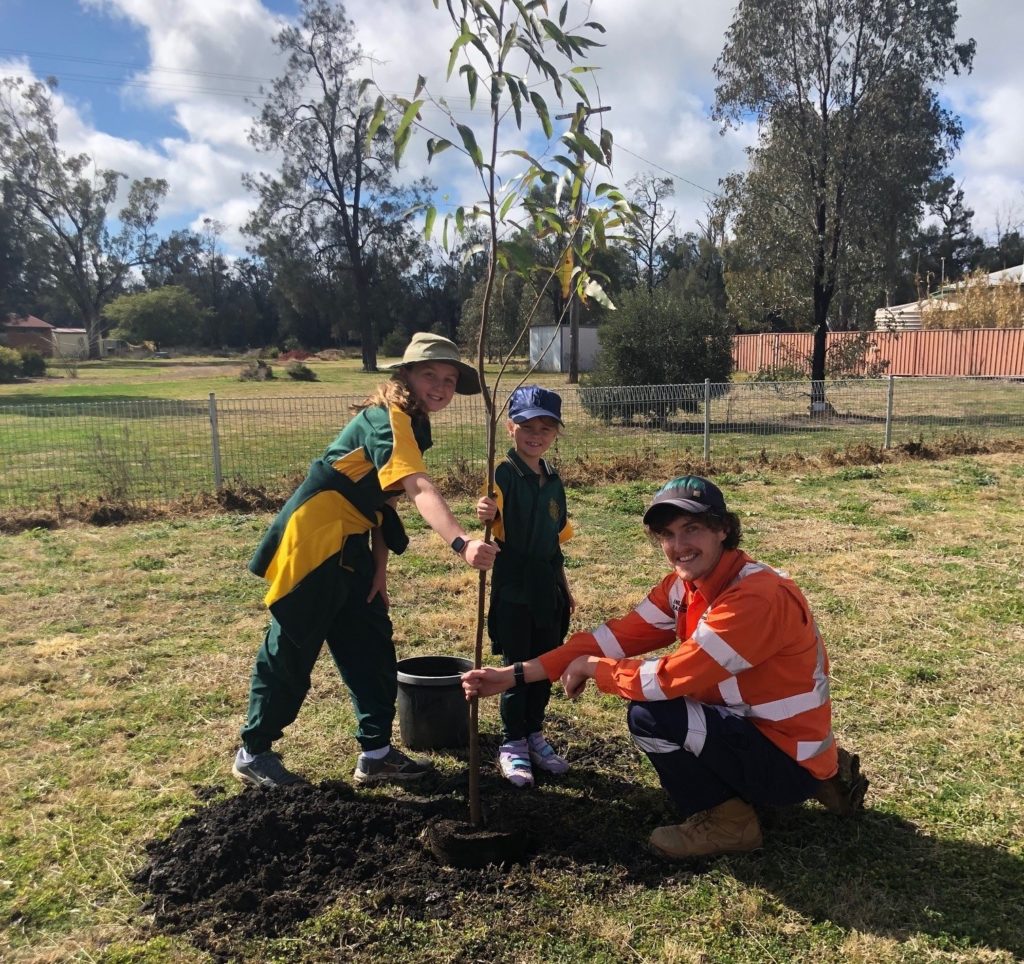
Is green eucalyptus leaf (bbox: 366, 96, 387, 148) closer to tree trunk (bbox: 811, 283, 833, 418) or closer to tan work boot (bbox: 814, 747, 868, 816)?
tan work boot (bbox: 814, 747, 868, 816)

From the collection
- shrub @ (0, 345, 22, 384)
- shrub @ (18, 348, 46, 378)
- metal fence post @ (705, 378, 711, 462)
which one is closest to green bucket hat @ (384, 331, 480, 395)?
metal fence post @ (705, 378, 711, 462)

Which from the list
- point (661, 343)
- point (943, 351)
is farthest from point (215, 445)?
point (943, 351)

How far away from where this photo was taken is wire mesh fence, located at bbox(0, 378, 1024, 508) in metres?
9.59

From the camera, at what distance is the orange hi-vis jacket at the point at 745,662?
2455 millimetres

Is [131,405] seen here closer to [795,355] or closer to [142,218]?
[795,355]

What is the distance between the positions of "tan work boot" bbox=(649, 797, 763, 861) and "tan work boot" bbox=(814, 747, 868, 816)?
0.30 metres

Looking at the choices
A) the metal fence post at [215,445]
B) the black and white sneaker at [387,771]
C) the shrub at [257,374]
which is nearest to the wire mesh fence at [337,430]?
the metal fence post at [215,445]

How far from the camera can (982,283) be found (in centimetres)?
3644

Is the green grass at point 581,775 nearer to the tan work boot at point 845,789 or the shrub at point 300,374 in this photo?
the tan work boot at point 845,789

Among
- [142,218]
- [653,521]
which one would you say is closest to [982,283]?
[653,521]

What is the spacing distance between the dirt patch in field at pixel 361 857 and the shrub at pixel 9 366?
4298 centimetres

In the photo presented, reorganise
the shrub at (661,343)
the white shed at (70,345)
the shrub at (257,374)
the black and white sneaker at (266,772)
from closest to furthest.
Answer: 1. the black and white sneaker at (266,772)
2. the shrub at (661,343)
3. the shrub at (257,374)
4. the white shed at (70,345)

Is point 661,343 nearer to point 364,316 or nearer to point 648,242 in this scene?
point 648,242

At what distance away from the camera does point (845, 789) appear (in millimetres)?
2869
